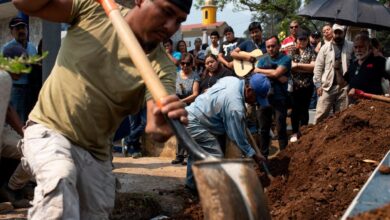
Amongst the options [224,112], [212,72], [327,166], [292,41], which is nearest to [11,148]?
[224,112]

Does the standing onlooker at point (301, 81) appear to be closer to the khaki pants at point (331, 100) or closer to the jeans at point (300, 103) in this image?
the jeans at point (300, 103)

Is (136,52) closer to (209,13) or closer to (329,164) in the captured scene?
(329,164)

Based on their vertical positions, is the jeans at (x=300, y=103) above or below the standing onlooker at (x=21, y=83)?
below

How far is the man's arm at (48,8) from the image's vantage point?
3.10 m

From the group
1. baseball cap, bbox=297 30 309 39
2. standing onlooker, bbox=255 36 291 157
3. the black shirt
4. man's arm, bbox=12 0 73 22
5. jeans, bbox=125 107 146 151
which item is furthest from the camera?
jeans, bbox=125 107 146 151

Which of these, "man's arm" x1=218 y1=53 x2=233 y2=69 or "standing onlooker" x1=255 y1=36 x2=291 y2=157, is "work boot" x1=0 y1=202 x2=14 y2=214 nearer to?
"standing onlooker" x1=255 y1=36 x2=291 y2=157

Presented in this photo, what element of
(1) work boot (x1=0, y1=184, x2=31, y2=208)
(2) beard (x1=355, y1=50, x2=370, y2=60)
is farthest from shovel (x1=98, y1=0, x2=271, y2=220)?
(2) beard (x1=355, y1=50, x2=370, y2=60)

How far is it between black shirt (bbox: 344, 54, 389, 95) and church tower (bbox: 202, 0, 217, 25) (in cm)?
3939

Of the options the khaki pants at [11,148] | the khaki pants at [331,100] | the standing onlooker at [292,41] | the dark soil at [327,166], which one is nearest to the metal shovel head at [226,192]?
the dark soil at [327,166]

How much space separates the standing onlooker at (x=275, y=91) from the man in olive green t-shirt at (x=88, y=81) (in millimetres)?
5297

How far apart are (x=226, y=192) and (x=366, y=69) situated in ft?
21.7

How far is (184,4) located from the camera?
3.16 m

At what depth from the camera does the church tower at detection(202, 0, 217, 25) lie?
47612 mm

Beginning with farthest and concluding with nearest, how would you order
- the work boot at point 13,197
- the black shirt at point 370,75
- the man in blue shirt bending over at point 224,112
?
1. the black shirt at point 370,75
2. the man in blue shirt bending over at point 224,112
3. the work boot at point 13,197
